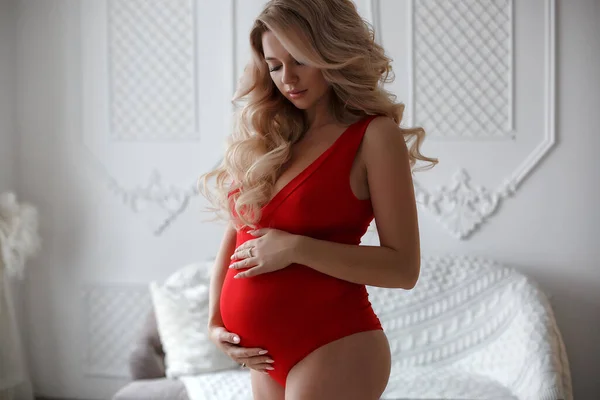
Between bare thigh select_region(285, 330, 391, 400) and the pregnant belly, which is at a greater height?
the pregnant belly

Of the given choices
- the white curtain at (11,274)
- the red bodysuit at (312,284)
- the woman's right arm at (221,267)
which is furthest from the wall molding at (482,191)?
the white curtain at (11,274)

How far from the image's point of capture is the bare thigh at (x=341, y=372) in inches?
49.3

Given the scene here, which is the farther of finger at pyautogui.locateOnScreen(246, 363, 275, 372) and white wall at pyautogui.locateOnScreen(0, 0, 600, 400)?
white wall at pyautogui.locateOnScreen(0, 0, 600, 400)

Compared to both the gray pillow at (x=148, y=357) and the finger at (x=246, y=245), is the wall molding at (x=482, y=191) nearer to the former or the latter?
the gray pillow at (x=148, y=357)

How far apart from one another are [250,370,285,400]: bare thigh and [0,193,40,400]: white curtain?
7.28 ft

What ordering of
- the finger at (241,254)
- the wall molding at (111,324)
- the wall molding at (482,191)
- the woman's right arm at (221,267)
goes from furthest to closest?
1. the wall molding at (111,324)
2. the wall molding at (482,191)
3. the woman's right arm at (221,267)
4. the finger at (241,254)

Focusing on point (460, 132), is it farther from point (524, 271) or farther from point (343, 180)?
point (343, 180)

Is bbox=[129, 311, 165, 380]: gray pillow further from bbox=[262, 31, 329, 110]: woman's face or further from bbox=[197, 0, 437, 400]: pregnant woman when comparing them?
bbox=[262, 31, 329, 110]: woman's face

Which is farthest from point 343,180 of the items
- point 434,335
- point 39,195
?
point 39,195

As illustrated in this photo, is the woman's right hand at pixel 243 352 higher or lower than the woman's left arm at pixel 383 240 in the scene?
lower

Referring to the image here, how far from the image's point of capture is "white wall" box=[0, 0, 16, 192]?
362cm

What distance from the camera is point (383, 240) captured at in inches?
51.0

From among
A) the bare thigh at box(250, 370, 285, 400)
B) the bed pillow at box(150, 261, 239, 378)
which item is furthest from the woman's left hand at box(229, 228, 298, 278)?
the bed pillow at box(150, 261, 239, 378)

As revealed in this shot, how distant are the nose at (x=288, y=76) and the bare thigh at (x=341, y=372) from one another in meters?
0.52
